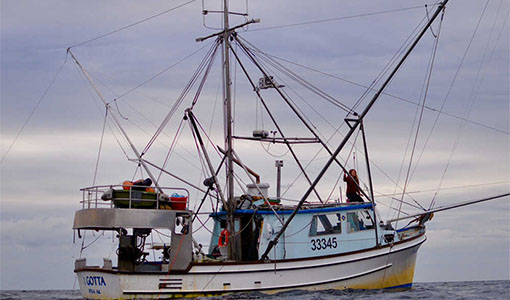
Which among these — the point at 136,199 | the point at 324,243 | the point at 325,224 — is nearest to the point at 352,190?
the point at 325,224

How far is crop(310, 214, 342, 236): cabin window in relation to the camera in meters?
25.7

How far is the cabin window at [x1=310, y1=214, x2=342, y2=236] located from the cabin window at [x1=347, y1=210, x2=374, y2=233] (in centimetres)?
44

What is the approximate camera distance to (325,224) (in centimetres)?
2583

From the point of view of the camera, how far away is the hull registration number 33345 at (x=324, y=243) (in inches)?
1003

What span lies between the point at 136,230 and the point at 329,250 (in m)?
7.00

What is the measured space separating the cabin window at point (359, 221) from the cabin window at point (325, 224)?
0.44 metres

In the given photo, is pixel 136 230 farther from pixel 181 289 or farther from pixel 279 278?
pixel 279 278

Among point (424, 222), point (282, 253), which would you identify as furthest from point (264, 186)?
point (424, 222)

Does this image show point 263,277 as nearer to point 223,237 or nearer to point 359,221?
point 223,237

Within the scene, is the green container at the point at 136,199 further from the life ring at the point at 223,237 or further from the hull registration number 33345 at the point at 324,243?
the hull registration number 33345 at the point at 324,243

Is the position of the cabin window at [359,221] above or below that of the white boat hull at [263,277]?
above

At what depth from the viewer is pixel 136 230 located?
79.2 ft

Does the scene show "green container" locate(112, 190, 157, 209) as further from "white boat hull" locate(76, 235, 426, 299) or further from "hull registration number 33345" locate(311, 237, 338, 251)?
"hull registration number 33345" locate(311, 237, 338, 251)

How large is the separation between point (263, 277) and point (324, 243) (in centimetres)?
315
